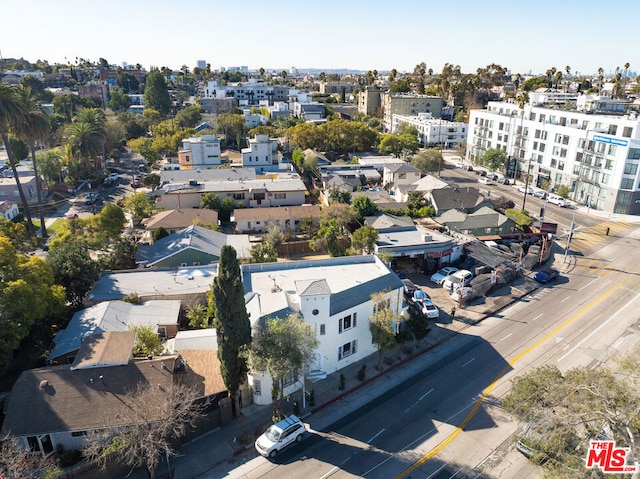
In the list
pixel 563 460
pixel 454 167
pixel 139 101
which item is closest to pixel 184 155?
pixel 454 167

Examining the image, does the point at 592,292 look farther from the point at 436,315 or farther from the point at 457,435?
the point at 457,435

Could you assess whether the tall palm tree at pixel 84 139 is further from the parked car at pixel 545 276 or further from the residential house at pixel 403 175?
the parked car at pixel 545 276

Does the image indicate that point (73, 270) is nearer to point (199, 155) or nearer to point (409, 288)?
point (409, 288)

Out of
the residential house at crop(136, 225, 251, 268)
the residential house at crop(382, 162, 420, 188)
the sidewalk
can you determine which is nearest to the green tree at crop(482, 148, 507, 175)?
the residential house at crop(382, 162, 420, 188)

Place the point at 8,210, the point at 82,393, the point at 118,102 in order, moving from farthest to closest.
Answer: the point at 118,102
the point at 8,210
the point at 82,393

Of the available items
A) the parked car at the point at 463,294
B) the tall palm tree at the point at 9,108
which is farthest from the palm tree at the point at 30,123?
the parked car at the point at 463,294

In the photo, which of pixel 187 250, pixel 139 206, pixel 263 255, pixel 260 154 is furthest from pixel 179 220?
pixel 260 154
